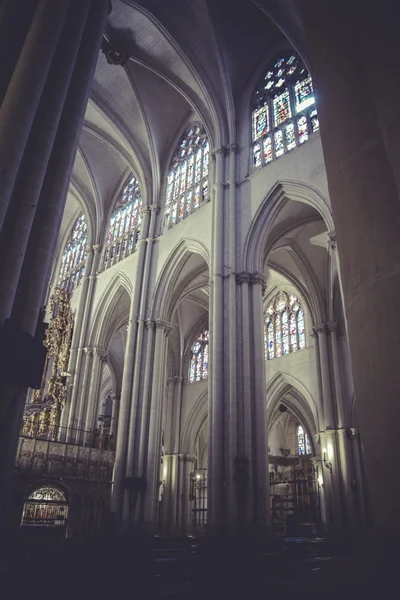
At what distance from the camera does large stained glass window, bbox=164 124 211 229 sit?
17984 millimetres

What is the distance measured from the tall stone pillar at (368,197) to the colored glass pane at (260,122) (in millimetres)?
14878

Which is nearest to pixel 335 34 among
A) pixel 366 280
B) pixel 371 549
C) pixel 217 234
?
pixel 366 280

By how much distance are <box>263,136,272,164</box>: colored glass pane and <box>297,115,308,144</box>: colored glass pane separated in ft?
4.01

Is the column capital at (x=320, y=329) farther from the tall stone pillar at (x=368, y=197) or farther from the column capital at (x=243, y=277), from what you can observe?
the tall stone pillar at (x=368, y=197)

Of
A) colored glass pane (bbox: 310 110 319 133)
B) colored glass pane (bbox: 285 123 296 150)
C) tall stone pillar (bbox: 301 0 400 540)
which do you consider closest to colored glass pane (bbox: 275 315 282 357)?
colored glass pane (bbox: 285 123 296 150)

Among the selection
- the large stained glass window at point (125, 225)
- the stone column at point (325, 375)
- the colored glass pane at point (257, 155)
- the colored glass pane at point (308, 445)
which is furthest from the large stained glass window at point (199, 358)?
the colored glass pane at point (257, 155)

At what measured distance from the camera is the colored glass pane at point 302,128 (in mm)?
14312

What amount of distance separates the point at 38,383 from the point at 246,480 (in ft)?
26.8

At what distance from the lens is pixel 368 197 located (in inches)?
65.1

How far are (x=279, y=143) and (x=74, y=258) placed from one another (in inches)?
617

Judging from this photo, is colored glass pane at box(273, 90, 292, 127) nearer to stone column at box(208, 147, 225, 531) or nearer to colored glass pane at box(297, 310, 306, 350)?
stone column at box(208, 147, 225, 531)

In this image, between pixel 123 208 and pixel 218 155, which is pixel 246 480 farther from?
pixel 123 208

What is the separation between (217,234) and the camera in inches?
576

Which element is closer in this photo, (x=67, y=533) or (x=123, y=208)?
(x=67, y=533)
